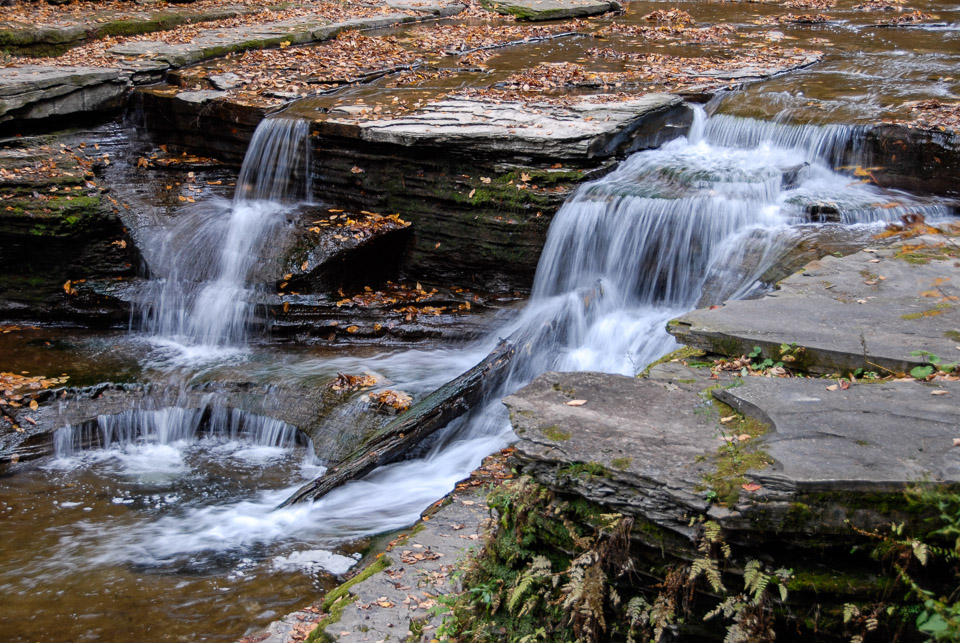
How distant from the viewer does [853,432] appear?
3.36m

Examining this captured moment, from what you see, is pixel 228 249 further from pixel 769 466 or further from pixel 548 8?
pixel 548 8

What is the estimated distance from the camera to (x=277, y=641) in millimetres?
4625

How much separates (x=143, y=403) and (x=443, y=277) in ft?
11.8

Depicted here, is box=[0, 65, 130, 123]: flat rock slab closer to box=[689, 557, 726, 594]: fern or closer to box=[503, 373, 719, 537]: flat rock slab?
box=[503, 373, 719, 537]: flat rock slab

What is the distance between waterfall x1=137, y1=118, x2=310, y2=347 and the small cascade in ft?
4.25

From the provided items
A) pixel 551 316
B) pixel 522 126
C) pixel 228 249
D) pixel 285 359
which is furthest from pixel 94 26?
pixel 551 316

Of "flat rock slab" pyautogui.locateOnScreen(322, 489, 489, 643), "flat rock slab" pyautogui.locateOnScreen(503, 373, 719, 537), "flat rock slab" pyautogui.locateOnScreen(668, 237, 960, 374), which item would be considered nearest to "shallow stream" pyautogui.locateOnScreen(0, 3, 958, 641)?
"flat rock slab" pyautogui.locateOnScreen(322, 489, 489, 643)

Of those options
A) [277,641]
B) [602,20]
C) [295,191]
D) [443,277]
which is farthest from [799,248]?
[602,20]

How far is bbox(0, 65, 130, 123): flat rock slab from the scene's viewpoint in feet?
33.3

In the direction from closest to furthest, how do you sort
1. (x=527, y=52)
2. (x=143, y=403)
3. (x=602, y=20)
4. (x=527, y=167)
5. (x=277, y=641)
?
(x=277, y=641) → (x=143, y=403) → (x=527, y=167) → (x=527, y=52) → (x=602, y=20)

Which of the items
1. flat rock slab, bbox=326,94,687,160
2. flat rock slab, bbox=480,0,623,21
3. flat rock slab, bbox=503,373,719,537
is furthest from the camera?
flat rock slab, bbox=480,0,623,21

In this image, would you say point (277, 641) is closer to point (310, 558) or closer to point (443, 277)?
point (310, 558)

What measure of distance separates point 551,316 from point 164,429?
4153mm

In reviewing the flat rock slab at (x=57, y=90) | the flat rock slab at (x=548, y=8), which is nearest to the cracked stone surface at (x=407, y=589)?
the flat rock slab at (x=57, y=90)
